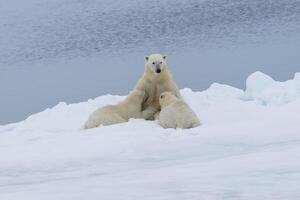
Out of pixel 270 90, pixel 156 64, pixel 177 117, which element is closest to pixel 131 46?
pixel 270 90

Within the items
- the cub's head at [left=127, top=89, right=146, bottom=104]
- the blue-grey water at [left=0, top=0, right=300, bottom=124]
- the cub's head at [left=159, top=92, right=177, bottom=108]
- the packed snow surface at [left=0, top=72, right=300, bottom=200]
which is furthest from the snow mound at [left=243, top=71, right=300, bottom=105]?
the blue-grey water at [left=0, top=0, right=300, bottom=124]

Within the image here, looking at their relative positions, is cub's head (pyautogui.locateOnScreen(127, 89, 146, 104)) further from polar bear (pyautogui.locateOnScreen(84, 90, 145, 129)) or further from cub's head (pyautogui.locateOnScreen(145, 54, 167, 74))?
cub's head (pyautogui.locateOnScreen(145, 54, 167, 74))

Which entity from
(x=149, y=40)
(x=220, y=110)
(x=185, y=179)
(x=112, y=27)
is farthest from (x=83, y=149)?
(x=112, y=27)

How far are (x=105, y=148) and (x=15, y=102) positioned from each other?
10148mm

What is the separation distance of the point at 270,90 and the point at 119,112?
2354 millimetres

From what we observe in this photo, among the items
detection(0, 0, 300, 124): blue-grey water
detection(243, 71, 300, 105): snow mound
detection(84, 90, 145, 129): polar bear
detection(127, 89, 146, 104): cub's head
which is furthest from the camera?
detection(0, 0, 300, 124): blue-grey water

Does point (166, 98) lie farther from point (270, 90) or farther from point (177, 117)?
point (270, 90)

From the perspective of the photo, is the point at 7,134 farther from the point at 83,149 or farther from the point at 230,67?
the point at 230,67

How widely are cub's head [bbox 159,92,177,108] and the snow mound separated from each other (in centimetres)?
149

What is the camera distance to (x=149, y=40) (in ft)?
73.0

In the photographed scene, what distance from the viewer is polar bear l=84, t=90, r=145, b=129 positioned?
7492 mm

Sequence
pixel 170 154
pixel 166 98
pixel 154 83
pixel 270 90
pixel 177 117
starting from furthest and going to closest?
1. pixel 270 90
2. pixel 154 83
3. pixel 166 98
4. pixel 177 117
5. pixel 170 154

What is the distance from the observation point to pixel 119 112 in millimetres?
7672

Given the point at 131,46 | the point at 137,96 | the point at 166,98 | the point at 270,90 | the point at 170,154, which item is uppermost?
the point at 131,46
